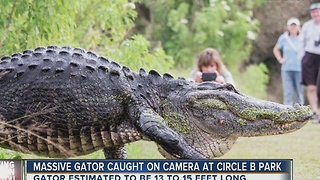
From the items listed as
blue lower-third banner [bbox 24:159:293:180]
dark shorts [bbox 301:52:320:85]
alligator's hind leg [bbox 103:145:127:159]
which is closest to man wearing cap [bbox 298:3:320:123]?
dark shorts [bbox 301:52:320:85]

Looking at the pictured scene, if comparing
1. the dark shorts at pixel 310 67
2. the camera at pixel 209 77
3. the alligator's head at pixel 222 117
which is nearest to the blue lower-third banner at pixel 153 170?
the alligator's head at pixel 222 117

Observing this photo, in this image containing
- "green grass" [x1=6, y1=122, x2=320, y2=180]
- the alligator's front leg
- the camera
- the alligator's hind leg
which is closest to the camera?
the alligator's front leg

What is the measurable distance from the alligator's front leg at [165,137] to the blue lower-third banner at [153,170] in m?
0.40

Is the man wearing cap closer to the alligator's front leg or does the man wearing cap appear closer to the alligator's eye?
the alligator's eye

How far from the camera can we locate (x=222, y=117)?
5.58 metres

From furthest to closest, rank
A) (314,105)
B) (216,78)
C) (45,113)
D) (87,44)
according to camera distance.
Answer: (314,105)
(87,44)
(216,78)
(45,113)

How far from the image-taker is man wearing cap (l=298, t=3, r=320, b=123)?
1125 cm

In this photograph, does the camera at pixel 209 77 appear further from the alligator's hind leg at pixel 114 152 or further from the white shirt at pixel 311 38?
Result: the white shirt at pixel 311 38

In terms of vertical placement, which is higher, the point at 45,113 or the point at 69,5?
the point at 69,5

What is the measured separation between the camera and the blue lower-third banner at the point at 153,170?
4832 mm

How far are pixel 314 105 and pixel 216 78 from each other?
423 centimetres

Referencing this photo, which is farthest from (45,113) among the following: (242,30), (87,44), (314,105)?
(242,30)

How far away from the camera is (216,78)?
781 cm

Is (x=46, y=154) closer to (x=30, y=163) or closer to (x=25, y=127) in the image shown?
(x=25, y=127)
